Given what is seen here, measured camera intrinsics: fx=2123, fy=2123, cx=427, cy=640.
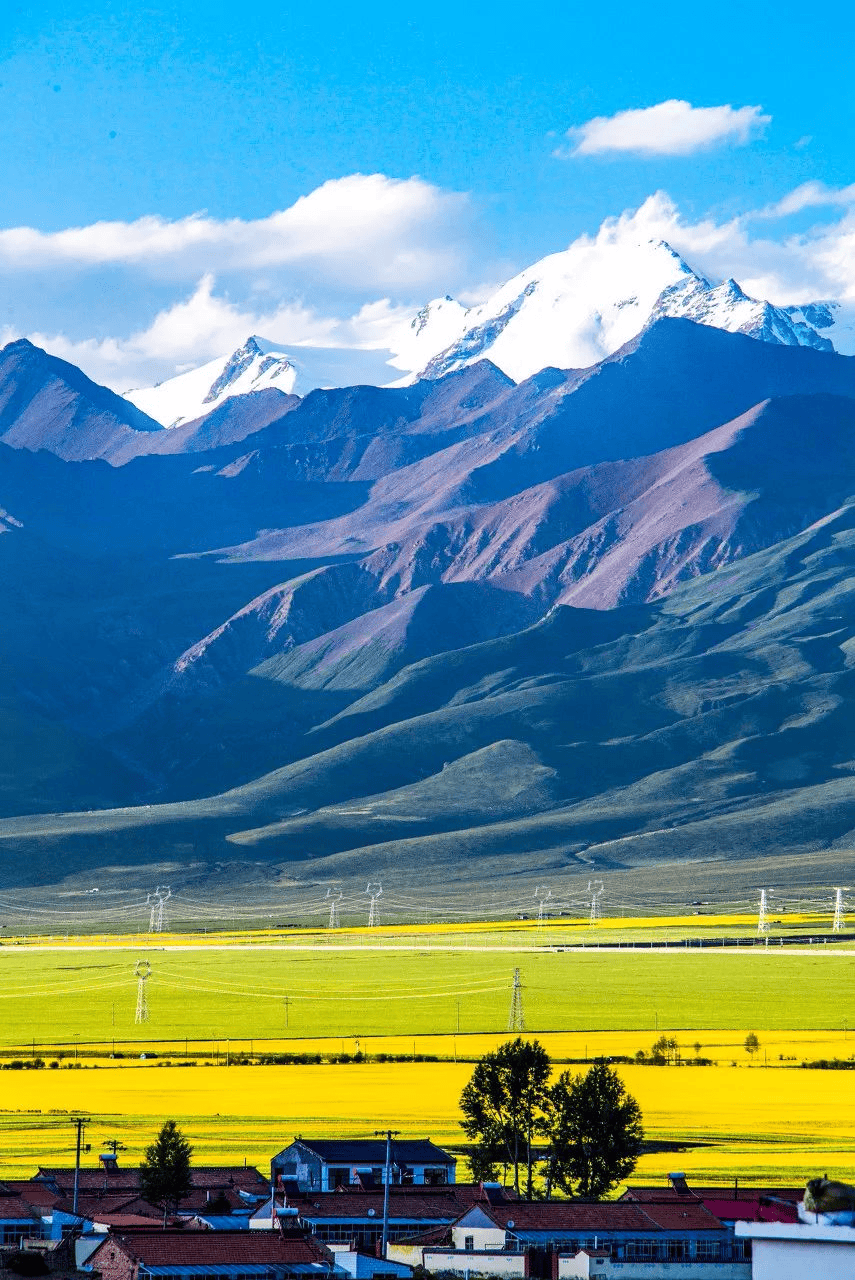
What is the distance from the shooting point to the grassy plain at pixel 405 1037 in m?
74.8

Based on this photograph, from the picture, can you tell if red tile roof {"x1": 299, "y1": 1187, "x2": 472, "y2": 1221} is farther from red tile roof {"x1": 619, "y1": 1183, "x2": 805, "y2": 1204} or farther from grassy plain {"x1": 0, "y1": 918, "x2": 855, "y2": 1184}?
grassy plain {"x1": 0, "y1": 918, "x2": 855, "y2": 1184}

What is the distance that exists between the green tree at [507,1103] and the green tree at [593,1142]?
2049 millimetres

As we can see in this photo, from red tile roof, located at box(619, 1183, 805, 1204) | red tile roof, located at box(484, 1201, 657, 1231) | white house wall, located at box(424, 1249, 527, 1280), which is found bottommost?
white house wall, located at box(424, 1249, 527, 1280)

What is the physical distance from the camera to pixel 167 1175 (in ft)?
192

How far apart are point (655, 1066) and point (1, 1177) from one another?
40.7 metres

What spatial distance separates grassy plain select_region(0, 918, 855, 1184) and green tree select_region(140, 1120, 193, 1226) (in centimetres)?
908

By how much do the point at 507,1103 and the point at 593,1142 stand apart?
6362 mm

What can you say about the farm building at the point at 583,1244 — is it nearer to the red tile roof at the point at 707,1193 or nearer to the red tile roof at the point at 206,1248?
the red tile roof at the point at 707,1193

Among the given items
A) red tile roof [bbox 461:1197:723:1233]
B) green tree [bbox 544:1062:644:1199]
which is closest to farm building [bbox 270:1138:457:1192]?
green tree [bbox 544:1062:644:1199]

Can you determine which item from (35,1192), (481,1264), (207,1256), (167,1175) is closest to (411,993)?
(167,1175)

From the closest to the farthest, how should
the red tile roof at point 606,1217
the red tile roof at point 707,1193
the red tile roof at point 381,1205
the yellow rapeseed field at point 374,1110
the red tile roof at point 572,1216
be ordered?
the red tile roof at point 606,1217
the red tile roof at point 572,1216
the red tile roof at point 707,1193
the red tile roof at point 381,1205
the yellow rapeseed field at point 374,1110

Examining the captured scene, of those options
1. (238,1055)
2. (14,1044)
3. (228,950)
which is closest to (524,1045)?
(238,1055)

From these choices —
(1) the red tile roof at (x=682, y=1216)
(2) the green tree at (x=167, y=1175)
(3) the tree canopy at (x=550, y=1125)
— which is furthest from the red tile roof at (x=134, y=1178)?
(1) the red tile roof at (x=682, y=1216)

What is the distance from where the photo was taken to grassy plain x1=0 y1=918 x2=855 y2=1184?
7475 centimetres
